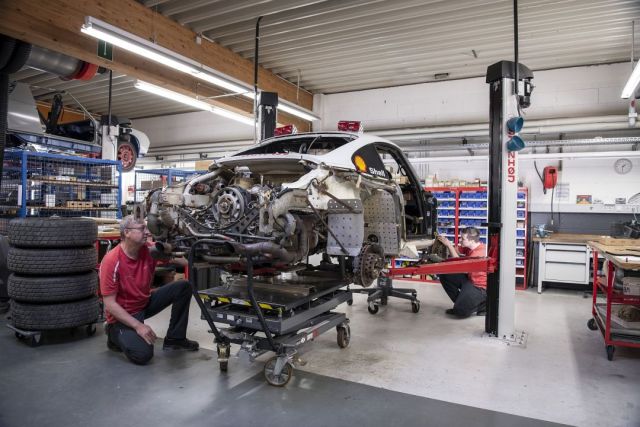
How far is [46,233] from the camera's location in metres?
3.80

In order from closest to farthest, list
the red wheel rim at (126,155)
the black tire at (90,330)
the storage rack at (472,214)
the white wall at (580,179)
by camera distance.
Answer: the black tire at (90,330)
the white wall at (580,179)
the storage rack at (472,214)
the red wheel rim at (126,155)

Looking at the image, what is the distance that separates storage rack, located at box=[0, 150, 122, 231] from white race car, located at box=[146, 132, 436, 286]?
11.4 feet

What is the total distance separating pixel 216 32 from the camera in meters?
6.40

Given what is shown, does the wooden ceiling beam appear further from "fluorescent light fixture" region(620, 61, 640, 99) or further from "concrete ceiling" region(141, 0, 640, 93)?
"fluorescent light fixture" region(620, 61, 640, 99)

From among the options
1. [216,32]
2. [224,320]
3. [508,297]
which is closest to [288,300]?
[224,320]

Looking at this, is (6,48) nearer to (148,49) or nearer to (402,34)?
(148,49)

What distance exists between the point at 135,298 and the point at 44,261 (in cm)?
90

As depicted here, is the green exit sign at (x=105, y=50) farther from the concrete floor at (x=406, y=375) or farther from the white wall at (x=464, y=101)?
the white wall at (x=464, y=101)

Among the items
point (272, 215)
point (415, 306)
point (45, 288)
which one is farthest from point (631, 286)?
point (45, 288)

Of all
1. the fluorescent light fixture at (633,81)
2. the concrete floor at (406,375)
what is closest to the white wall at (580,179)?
the fluorescent light fixture at (633,81)

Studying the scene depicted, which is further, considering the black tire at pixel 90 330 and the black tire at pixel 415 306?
the black tire at pixel 415 306

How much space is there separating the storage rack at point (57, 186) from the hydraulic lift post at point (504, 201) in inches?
231

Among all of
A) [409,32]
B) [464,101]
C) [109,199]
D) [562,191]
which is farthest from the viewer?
[464,101]

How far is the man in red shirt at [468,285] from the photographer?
521 centimetres
